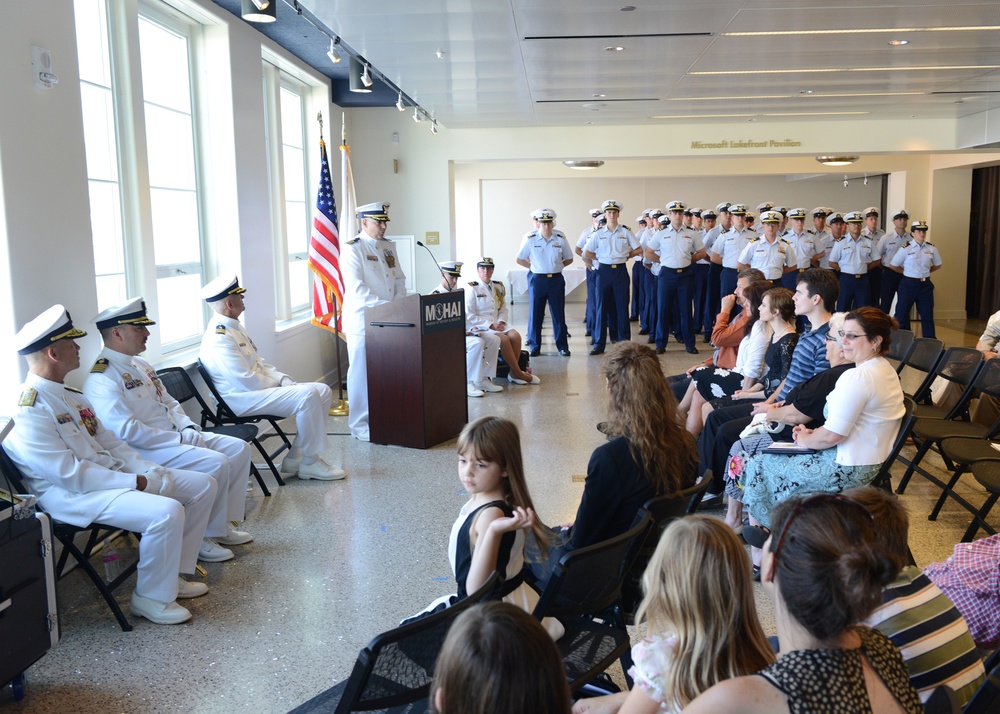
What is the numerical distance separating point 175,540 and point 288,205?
18.7ft

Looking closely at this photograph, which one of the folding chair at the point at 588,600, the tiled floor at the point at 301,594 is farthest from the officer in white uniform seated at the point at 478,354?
the folding chair at the point at 588,600

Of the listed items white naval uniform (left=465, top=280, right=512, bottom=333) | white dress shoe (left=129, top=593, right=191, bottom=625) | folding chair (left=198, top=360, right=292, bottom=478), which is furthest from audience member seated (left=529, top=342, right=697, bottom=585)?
white naval uniform (left=465, top=280, right=512, bottom=333)

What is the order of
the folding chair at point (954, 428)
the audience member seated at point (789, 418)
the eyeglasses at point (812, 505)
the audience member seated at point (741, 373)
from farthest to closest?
1. the audience member seated at point (741, 373)
2. the folding chair at point (954, 428)
3. the audience member seated at point (789, 418)
4. the eyeglasses at point (812, 505)

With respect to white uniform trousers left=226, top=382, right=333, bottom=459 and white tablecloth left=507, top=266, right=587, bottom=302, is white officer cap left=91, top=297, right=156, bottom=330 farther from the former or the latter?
white tablecloth left=507, top=266, right=587, bottom=302

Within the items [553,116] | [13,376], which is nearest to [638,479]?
[13,376]

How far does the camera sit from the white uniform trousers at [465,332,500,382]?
8242 millimetres

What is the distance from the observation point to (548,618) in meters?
2.41

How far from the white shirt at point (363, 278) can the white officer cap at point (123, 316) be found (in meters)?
2.37

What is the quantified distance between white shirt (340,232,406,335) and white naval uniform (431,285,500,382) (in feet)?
4.51

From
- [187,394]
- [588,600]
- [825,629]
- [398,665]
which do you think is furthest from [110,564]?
[825,629]

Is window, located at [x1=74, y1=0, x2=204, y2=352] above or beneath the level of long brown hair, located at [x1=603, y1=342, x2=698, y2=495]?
above

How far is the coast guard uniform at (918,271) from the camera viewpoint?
11359mm

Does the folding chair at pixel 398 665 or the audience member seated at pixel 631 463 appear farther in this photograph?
the audience member seated at pixel 631 463

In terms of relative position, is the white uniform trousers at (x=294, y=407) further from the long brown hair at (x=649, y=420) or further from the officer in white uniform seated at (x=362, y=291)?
the long brown hair at (x=649, y=420)
